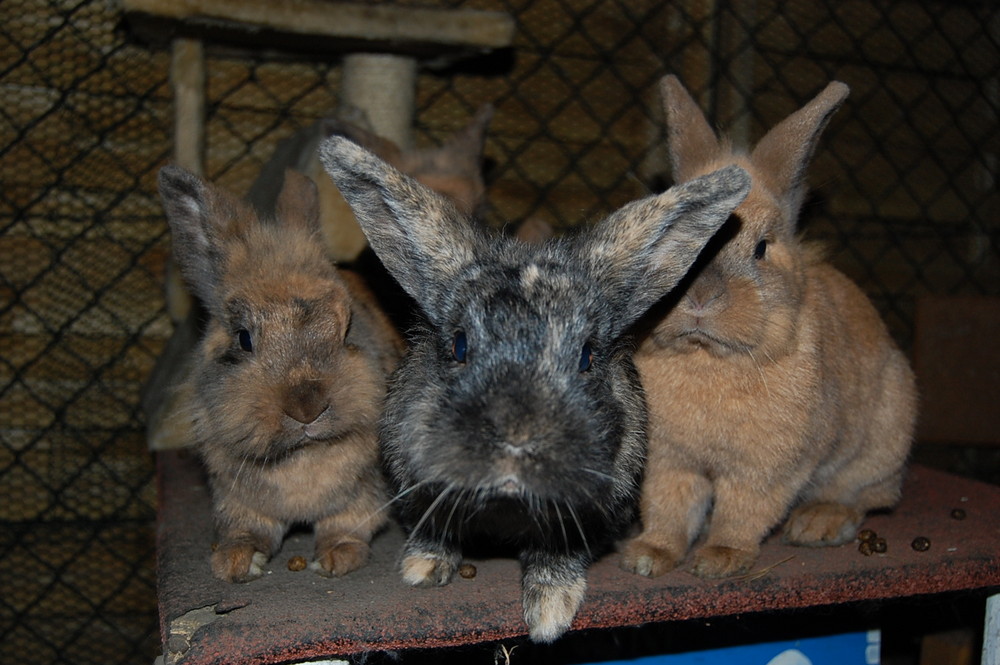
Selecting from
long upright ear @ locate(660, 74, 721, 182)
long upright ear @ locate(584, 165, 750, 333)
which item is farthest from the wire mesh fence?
long upright ear @ locate(584, 165, 750, 333)

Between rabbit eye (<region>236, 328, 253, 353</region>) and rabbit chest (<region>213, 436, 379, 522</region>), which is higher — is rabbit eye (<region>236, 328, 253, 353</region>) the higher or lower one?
the higher one

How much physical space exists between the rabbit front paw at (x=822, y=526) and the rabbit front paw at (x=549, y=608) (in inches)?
35.4

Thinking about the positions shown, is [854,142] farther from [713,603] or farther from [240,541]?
[240,541]

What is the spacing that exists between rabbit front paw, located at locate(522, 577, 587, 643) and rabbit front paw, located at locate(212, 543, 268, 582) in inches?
28.8

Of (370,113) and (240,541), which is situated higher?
(370,113)

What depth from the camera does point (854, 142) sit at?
5.30 m

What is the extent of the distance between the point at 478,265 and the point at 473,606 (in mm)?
816

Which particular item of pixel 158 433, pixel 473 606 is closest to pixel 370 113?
pixel 158 433

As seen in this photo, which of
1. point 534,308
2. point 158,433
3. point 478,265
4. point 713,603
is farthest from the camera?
point 158,433

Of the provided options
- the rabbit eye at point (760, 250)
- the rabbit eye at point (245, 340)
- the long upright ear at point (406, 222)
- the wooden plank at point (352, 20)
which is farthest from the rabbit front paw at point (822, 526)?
the wooden plank at point (352, 20)

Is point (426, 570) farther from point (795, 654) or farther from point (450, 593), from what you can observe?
point (795, 654)

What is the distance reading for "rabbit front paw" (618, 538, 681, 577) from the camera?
7.90 feet

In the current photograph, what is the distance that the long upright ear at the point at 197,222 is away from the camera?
8.26 feet

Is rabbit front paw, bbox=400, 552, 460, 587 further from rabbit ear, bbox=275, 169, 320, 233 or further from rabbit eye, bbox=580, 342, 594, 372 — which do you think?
rabbit ear, bbox=275, 169, 320, 233
